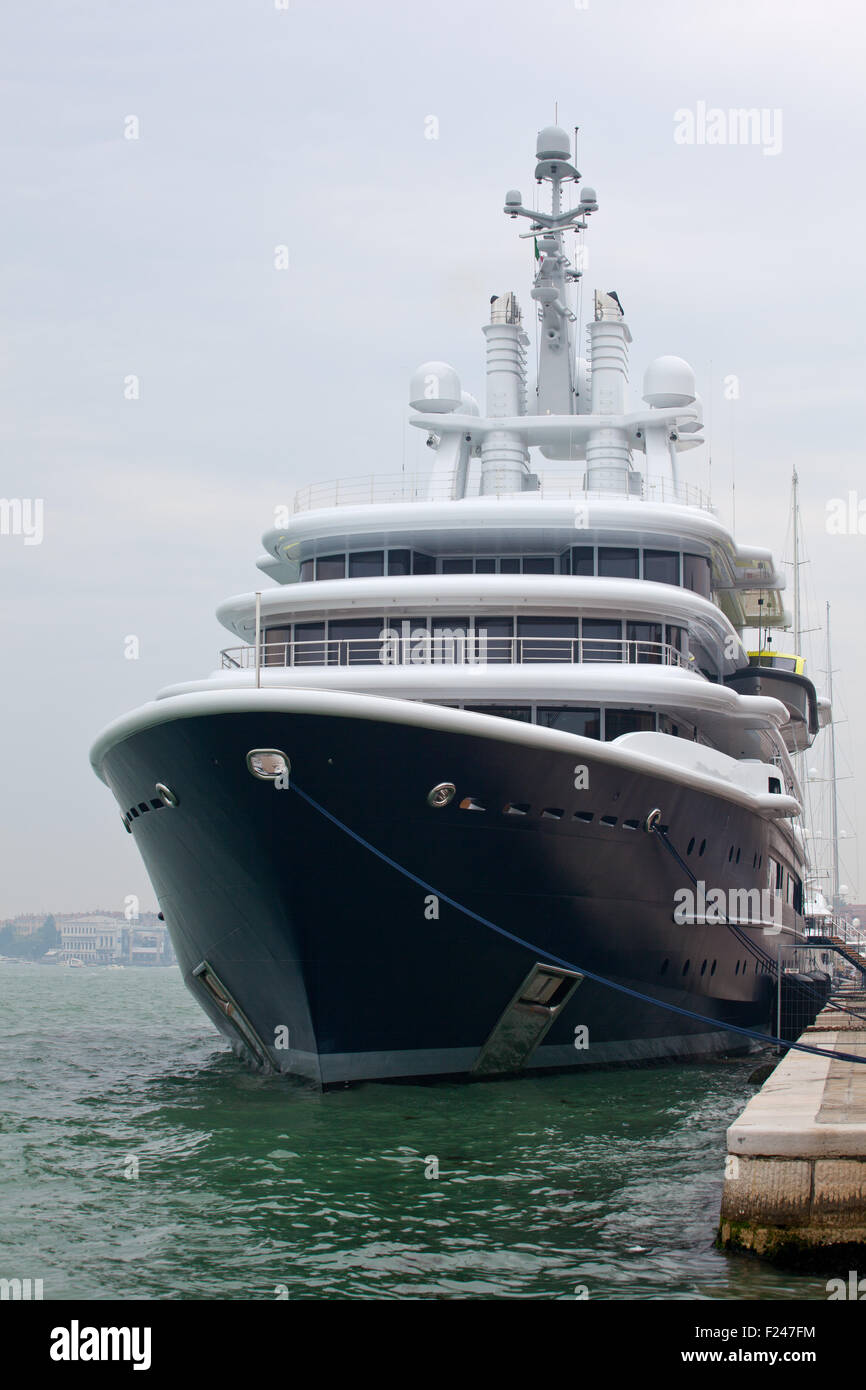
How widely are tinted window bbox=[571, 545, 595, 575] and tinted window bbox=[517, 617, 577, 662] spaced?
189cm

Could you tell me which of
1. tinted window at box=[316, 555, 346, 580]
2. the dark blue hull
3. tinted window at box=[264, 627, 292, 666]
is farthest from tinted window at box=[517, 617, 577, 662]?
tinted window at box=[316, 555, 346, 580]

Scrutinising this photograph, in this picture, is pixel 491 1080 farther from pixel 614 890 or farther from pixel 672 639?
pixel 672 639

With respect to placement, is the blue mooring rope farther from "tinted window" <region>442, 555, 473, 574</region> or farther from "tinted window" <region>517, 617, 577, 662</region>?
"tinted window" <region>442, 555, 473, 574</region>

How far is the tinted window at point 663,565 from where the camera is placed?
82.7ft

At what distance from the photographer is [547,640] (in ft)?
74.1

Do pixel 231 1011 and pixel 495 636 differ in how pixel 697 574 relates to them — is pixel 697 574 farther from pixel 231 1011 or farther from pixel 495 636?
pixel 231 1011

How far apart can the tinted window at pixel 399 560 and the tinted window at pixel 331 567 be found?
0.85 metres

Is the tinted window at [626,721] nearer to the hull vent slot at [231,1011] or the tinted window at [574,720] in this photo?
the tinted window at [574,720]

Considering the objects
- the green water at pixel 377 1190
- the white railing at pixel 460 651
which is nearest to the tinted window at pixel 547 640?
the white railing at pixel 460 651

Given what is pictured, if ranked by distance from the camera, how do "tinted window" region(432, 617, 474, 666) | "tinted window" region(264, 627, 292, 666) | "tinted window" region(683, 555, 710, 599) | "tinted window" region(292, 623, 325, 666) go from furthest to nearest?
"tinted window" region(683, 555, 710, 599)
"tinted window" region(264, 627, 292, 666)
"tinted window" region(292, 623, 325, 666)
"tinted window" region(432, 617, 474, 666)

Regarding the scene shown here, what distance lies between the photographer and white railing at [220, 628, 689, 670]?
883 inches

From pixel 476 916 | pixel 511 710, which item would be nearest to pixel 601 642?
pixel 511 710

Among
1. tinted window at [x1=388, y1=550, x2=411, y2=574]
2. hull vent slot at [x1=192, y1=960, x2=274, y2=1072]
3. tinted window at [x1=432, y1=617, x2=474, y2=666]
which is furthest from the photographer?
tinted window at [x1=388, y1=550, x2=411, y2=574]

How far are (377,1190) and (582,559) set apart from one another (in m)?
13.6
